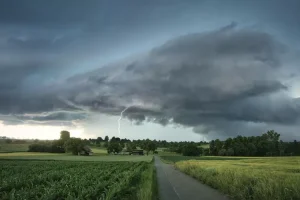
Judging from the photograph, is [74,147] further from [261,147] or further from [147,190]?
[147,190]

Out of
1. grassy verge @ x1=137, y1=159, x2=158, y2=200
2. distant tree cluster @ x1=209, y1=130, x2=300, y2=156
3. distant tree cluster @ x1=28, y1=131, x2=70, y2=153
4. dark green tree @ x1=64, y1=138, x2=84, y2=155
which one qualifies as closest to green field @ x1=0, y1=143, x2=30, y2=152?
distant tree cluster @ x1=28, y1=131, x2=70, y2=153

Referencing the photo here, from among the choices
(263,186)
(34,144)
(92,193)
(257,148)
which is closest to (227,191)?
(263,186)

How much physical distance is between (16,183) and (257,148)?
155 meters

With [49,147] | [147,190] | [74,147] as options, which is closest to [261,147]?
[74,147]

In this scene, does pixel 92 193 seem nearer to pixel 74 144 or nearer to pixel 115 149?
pixel 74 144

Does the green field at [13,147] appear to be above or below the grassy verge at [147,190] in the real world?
above

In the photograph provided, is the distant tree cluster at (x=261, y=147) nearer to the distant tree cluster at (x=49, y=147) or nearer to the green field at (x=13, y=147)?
the distant tree cluster at (x=49, y=147)

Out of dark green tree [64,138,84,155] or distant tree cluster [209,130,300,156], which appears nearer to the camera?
dark green tree [64,138,84,155]

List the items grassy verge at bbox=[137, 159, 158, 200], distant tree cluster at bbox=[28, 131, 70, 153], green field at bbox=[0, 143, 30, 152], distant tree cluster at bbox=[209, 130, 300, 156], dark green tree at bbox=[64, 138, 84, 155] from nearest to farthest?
grassy verge at bbox=[137, 159, 158, 200] → green field at bbox=[0, 143, 30, 152] → distant tree cluster at bbox=[28, 131, 70, 153] → dark green tree at bbox=[64, 138, 84, 155] → distant tree cluster at bbox=[209, 130, 300, 156]

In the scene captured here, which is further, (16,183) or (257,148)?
(257,148)

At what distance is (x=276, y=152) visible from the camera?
159 metres

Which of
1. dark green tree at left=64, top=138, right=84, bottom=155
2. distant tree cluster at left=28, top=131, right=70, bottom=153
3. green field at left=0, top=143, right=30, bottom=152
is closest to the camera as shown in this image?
green field at left=0, top=143, right=30, bottom=152

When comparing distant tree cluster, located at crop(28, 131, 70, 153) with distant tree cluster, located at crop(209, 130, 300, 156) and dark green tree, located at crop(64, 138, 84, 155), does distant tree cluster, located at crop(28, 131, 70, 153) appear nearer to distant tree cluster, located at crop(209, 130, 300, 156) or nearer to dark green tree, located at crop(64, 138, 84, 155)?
dark green tree, located at crop(64, 138, 84, 155)

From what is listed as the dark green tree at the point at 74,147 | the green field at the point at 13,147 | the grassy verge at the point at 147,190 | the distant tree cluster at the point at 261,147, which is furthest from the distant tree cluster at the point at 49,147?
the grassy verge at the point at 147,190
